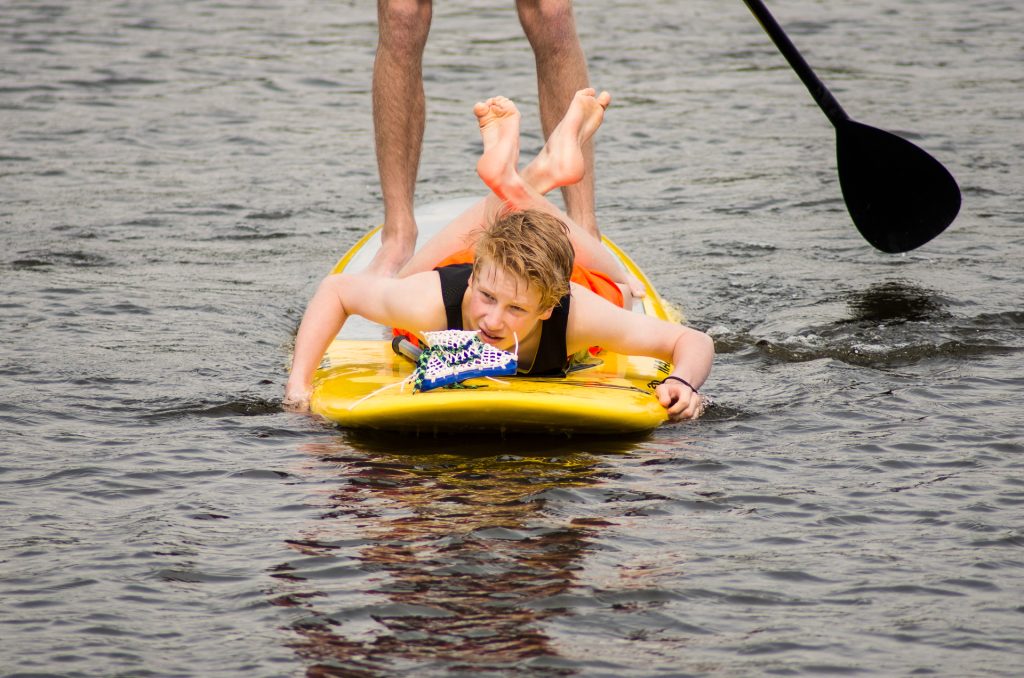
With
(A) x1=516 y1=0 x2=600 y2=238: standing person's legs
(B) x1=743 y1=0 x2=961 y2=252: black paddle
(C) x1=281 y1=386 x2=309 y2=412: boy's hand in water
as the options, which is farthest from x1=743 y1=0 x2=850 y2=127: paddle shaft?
(C) x1=281 y1=386 x2=309 y2=412: boy's hand in water

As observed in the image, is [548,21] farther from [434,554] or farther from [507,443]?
[434,554]

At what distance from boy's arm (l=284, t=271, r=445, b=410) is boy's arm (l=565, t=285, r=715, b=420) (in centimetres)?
42

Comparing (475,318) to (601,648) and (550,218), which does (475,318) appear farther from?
(601,648)

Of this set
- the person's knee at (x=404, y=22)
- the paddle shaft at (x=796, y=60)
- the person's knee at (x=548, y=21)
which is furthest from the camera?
the paddle shaft at (x=796, y=60)

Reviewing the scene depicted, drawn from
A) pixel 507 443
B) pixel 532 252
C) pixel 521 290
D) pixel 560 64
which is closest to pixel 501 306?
pixel 521 290

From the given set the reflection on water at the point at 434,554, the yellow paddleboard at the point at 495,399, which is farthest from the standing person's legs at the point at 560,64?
the reflection on water at the point at 434,554

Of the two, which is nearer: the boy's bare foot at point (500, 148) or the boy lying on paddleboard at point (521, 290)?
the boy lying on paddleboard at point (521, 290)

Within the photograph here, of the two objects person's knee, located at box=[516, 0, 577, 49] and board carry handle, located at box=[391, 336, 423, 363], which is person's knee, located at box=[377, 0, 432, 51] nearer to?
person's knee, located at box=[516, 0, 577, 49]

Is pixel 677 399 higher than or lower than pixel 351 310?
lower

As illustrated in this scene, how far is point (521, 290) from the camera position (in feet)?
12.8

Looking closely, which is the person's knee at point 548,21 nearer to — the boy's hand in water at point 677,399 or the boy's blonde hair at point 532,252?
the boy's blonde hair at point 532,252

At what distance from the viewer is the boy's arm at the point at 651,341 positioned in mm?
4211

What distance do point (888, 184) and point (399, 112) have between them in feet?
7.06

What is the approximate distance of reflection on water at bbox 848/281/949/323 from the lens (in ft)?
18.3
